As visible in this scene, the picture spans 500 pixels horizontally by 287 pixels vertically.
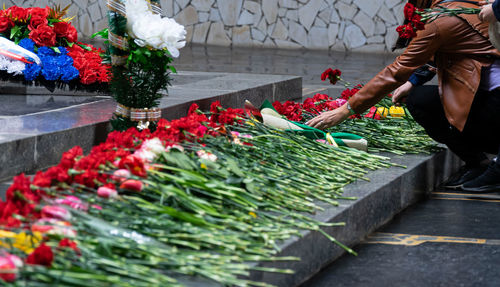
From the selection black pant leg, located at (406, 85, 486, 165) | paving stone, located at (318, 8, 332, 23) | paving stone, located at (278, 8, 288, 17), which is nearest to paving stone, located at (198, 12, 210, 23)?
paving stone, located at (278, 8, 288, 17)

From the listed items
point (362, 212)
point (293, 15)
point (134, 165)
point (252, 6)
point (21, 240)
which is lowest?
point (362, 212)

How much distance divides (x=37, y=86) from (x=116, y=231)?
2.83 metres

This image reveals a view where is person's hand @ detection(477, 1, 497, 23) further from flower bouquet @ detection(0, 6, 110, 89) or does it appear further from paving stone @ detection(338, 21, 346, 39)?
paving stone @ detection(338, 21, 346, 39)

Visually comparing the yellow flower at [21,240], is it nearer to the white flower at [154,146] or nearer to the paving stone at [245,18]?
the white flower at [154,146]

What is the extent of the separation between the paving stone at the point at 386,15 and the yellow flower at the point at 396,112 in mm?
6745

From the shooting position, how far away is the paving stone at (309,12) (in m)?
11.5

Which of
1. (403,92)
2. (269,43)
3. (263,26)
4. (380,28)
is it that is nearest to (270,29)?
(263,26)

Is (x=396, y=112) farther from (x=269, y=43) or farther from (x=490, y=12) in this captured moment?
(x=269, y=43)

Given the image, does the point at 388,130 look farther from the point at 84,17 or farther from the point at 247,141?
the point at 84,17

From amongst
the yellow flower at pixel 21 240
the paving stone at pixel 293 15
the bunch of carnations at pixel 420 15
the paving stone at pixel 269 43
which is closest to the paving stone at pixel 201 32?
the paving stone at pixel 269 43

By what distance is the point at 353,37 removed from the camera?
1143 centimetres

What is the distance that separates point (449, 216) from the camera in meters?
3.53

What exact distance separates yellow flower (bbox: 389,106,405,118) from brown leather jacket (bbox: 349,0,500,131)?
2.86ft

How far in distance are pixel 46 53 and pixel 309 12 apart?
24.3 ft
